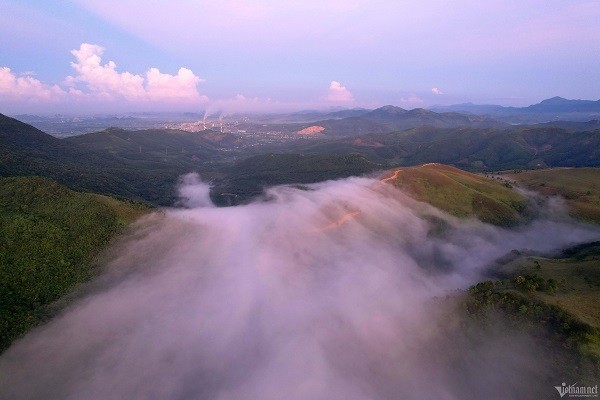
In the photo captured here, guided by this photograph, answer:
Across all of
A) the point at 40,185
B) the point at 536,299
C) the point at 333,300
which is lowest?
the point at 333,300

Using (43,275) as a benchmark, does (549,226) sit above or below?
below

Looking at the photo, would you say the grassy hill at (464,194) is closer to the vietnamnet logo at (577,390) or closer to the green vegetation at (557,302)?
the green vegetation at (557,302)

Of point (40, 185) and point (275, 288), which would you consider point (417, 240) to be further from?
point (40, 185)

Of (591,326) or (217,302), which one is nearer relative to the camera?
(591,326)

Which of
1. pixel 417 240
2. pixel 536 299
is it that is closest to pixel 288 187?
pixel 417 240

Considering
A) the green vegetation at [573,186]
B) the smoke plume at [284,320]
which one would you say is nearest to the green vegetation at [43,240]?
the smoke plume at [284,320]

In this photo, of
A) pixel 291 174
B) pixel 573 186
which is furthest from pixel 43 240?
pixel 573 186
